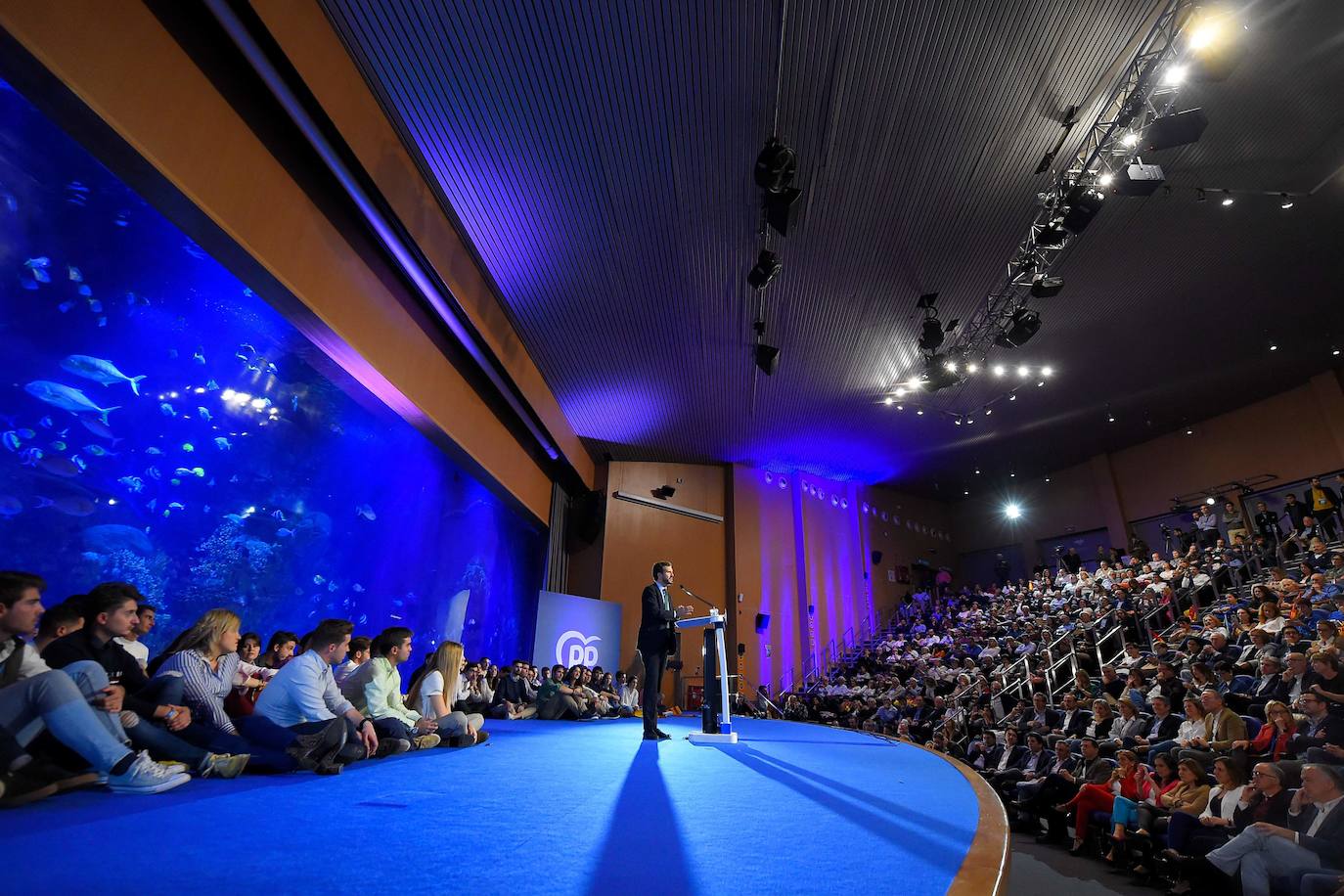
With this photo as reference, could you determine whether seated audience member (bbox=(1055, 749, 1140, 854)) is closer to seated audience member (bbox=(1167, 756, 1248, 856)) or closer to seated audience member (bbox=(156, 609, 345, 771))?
seated audience member (bbox=(1167, 756, 1248, 856))

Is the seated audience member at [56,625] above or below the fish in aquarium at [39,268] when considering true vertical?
below

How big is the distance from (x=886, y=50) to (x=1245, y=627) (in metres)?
6.95

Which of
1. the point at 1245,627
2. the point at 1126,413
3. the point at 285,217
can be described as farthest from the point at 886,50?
the point at 1126,413

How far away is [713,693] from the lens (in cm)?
516

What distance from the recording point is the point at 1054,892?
3645 mm

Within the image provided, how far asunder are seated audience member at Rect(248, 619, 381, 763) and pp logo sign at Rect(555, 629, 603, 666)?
8190 mm

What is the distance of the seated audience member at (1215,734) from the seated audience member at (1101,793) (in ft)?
1.21

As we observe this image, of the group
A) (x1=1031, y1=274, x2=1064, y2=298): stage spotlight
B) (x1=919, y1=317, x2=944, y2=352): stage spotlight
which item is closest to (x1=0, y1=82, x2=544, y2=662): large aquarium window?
(x1=919, y1=317, x2=944, y2=352): stage spotlight

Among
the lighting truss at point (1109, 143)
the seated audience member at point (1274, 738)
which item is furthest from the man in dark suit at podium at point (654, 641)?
the lighting truss at point (1109, 143)

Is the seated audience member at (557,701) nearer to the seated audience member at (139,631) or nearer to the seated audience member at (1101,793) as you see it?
the seated audience member at (139,631)

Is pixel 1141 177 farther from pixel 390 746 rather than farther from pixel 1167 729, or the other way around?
pixel 390 746

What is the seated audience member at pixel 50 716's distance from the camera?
7.09 ft

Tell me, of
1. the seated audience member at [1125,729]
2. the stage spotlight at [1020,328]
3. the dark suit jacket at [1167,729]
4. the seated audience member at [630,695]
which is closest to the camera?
the dark suit jacket at [1167,729]

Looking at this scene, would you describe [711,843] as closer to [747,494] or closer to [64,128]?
[64,128]
